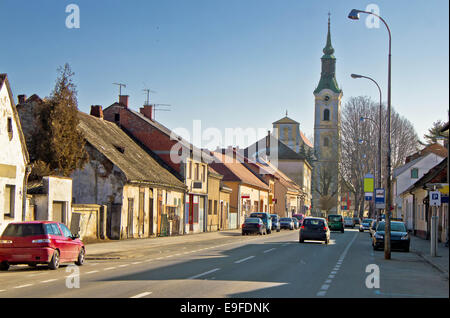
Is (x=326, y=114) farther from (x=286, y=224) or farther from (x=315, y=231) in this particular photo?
(x=315, y=231)

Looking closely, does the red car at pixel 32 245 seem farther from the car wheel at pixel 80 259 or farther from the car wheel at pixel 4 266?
the car wheel at pixel 80 259

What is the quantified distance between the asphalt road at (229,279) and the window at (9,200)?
580 centimetres

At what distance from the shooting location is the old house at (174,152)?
51.9m

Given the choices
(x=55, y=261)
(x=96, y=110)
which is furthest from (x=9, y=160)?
(x=96, y=110)

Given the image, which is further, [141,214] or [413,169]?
[413,169]

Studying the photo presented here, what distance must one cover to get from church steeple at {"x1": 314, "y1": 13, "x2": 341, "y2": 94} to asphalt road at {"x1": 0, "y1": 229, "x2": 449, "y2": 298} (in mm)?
101811

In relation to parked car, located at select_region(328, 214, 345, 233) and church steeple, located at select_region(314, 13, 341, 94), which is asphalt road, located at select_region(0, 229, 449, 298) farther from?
church steeple, located at select_region(314, 13, 341, 94)

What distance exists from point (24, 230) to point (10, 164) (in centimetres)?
877

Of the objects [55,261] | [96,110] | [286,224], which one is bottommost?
[286,224]

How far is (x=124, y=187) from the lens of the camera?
1494 inches

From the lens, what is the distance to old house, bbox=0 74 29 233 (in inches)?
1059

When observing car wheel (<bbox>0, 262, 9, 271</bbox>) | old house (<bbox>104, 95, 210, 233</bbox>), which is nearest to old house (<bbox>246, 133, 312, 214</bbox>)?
old house (<bbox>104, 95, 210, 233</bbox>)

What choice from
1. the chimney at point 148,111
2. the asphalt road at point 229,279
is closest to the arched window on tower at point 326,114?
the chimney at point 148,111
